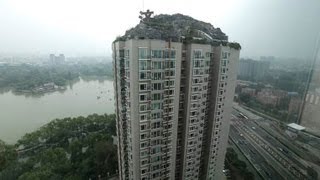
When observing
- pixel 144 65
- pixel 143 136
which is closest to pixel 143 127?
pixel 143 136

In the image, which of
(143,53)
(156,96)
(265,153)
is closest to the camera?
(143,53)

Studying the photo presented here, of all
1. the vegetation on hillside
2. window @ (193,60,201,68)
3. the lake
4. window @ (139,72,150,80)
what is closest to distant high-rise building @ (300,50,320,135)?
window @ (193,60,201,68)

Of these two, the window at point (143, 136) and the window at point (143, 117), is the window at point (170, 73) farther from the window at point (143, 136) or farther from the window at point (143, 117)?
the window at point (143, 136)

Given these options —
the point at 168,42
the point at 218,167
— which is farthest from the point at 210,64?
the point at 218,167

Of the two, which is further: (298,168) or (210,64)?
(298,168)

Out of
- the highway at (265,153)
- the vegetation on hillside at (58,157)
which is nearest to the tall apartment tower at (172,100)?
the vegetation on hillside at (58,157)

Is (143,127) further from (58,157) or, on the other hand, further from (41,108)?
(41,108)

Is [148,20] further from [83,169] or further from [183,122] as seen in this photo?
[83,169]
